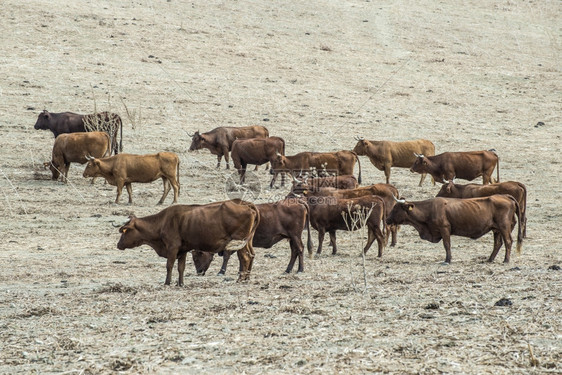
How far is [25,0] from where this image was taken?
3616 centimetres

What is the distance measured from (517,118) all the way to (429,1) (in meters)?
21.1

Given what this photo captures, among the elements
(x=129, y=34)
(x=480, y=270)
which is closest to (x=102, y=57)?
(x=129, y=34)

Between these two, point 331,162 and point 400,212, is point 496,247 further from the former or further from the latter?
point 331,162

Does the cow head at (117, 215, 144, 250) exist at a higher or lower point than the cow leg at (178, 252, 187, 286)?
higher

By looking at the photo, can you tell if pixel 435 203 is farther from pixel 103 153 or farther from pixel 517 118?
pixel 517 118

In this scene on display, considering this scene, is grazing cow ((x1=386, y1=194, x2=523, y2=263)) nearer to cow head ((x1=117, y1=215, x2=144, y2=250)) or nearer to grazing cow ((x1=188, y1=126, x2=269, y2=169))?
cow head ((x1=117, y1=215, x2=144, y2=250))

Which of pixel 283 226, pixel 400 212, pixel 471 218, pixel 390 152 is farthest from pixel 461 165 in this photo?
pixel 283 226

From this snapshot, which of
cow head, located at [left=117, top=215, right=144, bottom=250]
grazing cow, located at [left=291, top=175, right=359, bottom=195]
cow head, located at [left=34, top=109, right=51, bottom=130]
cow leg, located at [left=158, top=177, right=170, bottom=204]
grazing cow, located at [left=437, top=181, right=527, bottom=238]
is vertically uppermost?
cow head, located at [left=34, top=109, right=51, bottom=130]

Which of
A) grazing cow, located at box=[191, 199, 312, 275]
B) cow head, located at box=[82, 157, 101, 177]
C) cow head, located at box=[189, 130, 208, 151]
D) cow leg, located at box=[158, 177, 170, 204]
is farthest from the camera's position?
cow head, located at box=[189, 130, 208, 151]

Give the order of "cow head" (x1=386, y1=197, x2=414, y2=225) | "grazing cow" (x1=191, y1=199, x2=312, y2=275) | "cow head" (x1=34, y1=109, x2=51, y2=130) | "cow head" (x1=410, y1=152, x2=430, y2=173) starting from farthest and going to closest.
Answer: "cow head" (x1=34, y1=109, x2=51, y2=130) → "cow head" (x1=410, y1=152, x2=430, y2=173) → "cow head" (x1=386, y1=197, x2=414, y2=225) → "grazing cow" (x1=191, y1=199, x2=312, y2=275)

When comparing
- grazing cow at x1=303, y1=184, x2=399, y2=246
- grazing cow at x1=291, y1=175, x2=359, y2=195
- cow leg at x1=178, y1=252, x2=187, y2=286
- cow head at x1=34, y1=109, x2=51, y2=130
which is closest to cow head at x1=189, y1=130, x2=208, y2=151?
cow head at x1=34, y1=109, x2=51, y2=130

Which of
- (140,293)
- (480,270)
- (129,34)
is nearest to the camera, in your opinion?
(140,293)

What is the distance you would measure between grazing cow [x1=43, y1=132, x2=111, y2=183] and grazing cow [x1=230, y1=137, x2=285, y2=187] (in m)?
3.43

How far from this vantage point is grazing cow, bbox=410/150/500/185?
1978 centimetres
